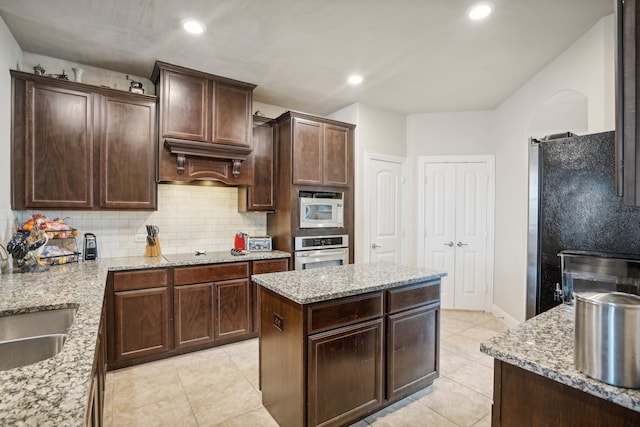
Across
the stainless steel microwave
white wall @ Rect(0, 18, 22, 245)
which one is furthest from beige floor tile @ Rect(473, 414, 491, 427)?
white wall @ Rect(0, 18, 22, 245)

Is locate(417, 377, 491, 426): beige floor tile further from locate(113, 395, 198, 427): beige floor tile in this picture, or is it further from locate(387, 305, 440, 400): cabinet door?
locate(113, 395, 198, 427): beige floor tile

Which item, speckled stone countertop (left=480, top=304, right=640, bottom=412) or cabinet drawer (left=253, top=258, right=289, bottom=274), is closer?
speckled stone countertop (left=480, top=304, right=640, bottom=412)

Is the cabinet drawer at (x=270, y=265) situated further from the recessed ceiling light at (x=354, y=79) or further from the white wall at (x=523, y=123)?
the white wall at (x=523, y=123)

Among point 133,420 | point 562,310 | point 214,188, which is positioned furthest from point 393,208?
point 133,420

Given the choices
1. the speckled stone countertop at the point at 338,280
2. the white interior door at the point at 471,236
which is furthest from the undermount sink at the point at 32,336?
the white interior door at the point at 471,236

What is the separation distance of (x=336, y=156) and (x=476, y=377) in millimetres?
2705

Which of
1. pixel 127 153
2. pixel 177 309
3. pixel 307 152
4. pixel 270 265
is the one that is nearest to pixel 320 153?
pixel 307 152

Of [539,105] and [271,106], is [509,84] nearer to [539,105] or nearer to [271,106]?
[539,105]

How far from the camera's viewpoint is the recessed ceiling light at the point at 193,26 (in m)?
2.39

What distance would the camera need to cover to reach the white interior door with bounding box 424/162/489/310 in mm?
4453

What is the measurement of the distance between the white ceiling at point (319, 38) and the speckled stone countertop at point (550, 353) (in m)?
2.10

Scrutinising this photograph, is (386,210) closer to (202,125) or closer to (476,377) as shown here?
(476,377)

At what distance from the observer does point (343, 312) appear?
75.6 inches

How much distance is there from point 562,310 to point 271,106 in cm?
381
